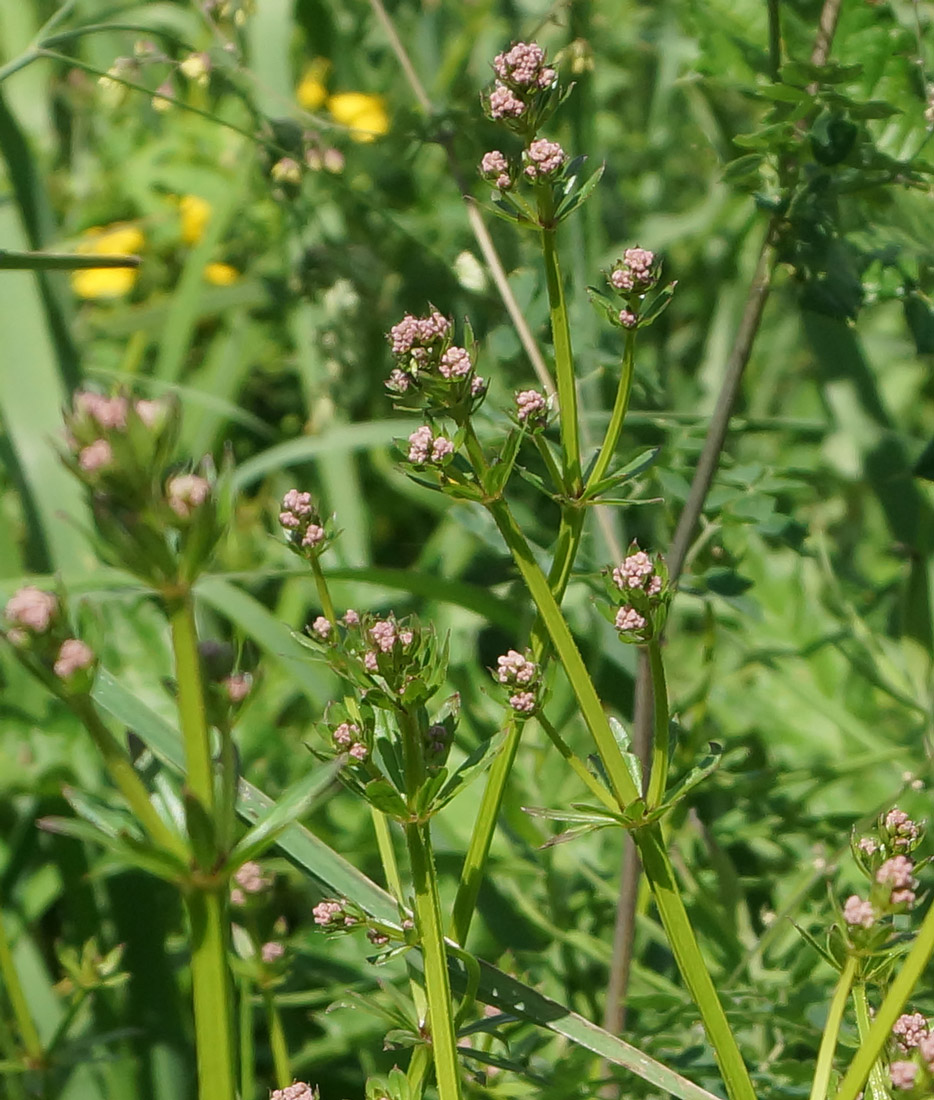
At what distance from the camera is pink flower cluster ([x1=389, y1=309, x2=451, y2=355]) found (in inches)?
26.9

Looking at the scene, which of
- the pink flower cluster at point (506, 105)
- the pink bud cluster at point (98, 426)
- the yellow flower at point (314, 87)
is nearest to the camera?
the pink bud cluster at point (98, 426)

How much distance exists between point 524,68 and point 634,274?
12 cm

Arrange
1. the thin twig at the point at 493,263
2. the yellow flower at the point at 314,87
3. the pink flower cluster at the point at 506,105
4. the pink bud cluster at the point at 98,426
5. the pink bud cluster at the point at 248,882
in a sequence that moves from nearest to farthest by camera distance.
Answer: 1. the pink bud cluster at the point at 98,426
2. the pink flower cluster at the point at 506,105
3. the pink bud cluster at the point at 248,882
4. the thin twig at the point at 493,263
5. the yellow flower at the point at 314,87

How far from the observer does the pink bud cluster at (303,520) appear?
799 millimetres

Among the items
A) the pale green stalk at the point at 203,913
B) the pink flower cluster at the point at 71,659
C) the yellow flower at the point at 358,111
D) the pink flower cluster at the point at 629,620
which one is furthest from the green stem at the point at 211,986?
the yellow flower at the point at 358,111

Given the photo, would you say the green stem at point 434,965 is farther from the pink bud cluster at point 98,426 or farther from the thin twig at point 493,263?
the thin twig at point 493,263

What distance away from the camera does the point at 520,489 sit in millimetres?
2062

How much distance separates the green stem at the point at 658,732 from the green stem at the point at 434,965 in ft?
0.38

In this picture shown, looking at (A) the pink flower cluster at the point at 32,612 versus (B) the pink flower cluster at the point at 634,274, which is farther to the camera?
(B) the pink flower cluster at the point at 634,274

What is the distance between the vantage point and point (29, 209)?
1.68 m

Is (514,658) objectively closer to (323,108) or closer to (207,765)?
(207,765)

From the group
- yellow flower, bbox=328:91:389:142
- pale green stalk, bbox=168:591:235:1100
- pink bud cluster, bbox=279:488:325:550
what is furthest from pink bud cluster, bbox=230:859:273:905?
yellow flower, bbox=328:91:389:142

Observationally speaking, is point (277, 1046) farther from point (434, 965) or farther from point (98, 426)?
point (98, 426)

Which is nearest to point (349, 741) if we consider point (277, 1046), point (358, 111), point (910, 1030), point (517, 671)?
point (517, 671)
